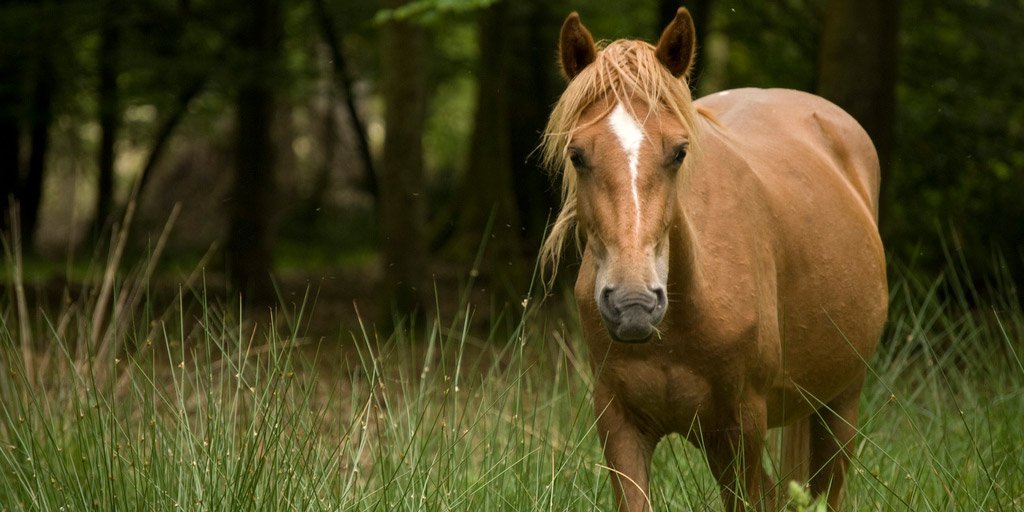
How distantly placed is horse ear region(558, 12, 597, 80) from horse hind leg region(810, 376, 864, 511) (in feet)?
5.92

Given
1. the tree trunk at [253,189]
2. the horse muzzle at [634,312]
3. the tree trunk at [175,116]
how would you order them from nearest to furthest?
the horse muzzle at [634,312], the tree trunk at [253,189], the tree trunk at [175,116]

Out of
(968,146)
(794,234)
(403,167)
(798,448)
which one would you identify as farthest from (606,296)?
(968,146)

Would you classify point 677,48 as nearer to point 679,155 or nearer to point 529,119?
point 679,155

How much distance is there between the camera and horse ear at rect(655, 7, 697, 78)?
3.52 m

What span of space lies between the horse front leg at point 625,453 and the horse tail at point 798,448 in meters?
1.19

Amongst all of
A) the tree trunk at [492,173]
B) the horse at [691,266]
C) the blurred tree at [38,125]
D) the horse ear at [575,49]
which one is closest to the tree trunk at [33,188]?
the blurred tree at [38,125]

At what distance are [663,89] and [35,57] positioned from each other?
8448 millimetres

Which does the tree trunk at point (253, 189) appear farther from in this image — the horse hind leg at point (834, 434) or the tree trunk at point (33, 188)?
the horse hind leg at point (834, 434)

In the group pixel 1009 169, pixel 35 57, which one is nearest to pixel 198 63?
pixel 35 57

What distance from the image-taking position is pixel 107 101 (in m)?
12.0

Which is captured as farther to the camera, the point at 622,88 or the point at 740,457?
the point at 740,457

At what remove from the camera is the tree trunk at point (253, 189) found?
11.8 m

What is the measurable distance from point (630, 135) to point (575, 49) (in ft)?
1.49

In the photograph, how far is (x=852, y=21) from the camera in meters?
7.52
